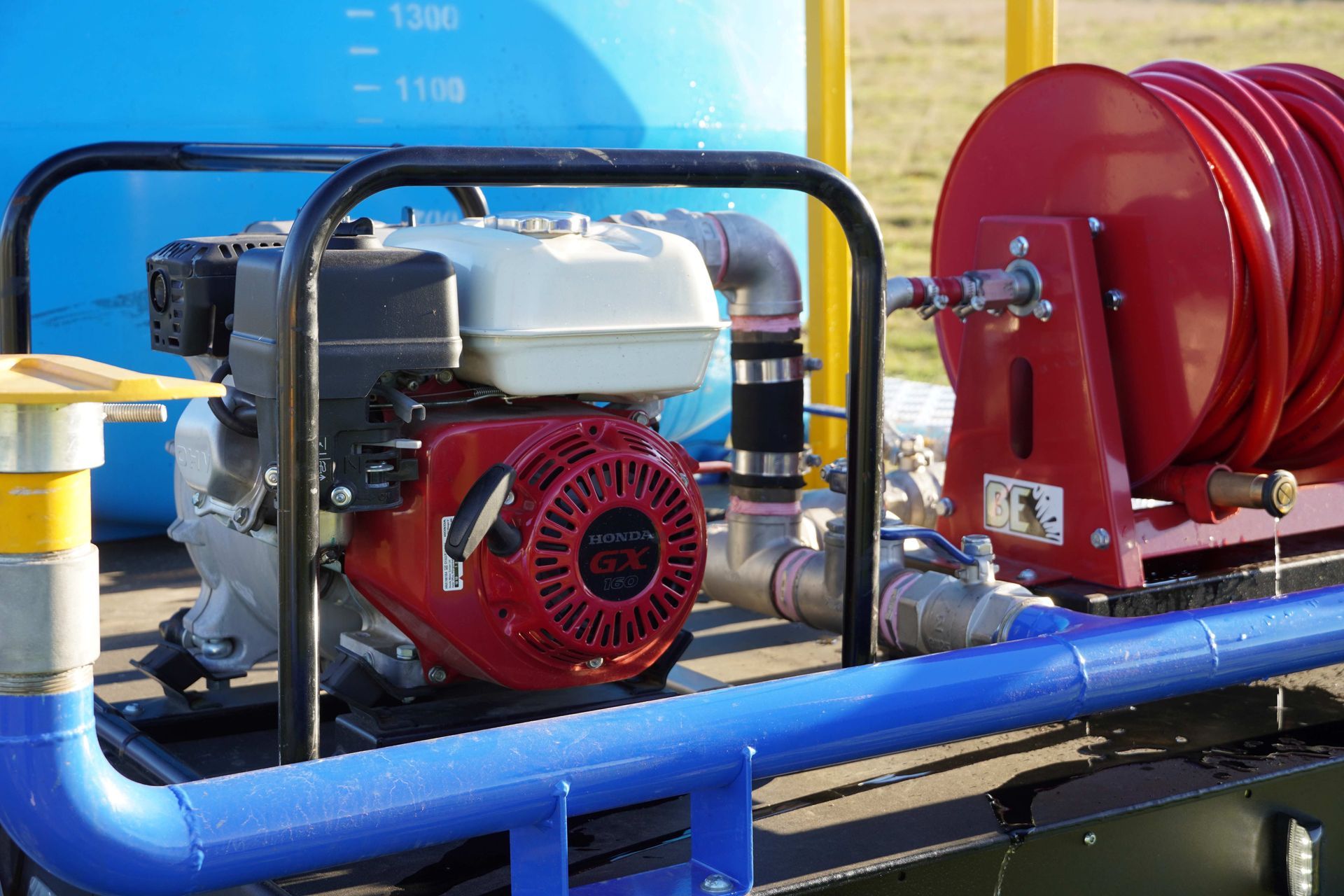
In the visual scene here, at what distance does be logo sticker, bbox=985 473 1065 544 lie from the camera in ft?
8.50

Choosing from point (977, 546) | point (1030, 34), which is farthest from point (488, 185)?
point (1030, 34)

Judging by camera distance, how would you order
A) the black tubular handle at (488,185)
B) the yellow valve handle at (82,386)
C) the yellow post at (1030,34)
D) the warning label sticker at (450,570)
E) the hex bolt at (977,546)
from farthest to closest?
the yellow post at (1030,34) < the hex bolt at (977,546) < the warning label sticker at (450,570) < the black tubular handle at (488,185) < the yellow valve handle at (82,386)

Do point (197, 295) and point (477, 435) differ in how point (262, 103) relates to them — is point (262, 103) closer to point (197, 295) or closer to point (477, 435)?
point (197, 295)

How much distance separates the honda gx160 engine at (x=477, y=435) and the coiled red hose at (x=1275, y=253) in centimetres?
94

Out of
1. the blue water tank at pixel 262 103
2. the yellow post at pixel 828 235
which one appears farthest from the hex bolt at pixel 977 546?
the blue water tank at pixel 262 103

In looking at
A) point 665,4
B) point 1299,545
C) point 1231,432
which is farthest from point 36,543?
point 665,4

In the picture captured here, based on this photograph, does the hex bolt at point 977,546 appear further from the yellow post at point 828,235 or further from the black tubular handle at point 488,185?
the yellow post at point 828,235

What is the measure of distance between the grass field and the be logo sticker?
764 centimetres

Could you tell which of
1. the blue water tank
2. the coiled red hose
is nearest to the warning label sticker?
the coiled red hose

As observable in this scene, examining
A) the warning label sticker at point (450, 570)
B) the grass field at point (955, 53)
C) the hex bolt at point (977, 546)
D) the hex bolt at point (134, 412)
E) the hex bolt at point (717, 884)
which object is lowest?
the hex bolt at point (717, 884)

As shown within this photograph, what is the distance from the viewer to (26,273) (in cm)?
250

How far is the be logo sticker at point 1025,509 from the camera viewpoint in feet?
8.50

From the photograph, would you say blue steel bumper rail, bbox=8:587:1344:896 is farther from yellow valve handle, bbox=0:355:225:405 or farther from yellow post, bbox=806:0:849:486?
yellow post, bbox=806:0:849:486

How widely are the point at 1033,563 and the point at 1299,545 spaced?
54 centimetres
